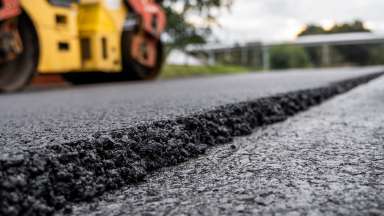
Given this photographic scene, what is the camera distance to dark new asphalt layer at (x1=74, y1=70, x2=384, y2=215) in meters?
0.91

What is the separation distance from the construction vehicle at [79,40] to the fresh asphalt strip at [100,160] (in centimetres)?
339

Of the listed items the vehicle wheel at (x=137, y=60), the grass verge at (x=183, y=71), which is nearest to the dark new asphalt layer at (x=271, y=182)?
the vehicle wheel at (x=137, y=60)

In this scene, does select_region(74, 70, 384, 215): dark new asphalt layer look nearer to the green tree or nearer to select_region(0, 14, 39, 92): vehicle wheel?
select_region(0, 14, 39, 92): vehicle wheel

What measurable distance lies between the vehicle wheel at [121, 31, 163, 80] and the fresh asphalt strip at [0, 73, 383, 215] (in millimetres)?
5216

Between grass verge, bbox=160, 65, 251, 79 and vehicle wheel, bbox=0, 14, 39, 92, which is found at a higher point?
vehicle wheel, bbox=0, 14, 39, 92

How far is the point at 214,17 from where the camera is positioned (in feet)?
39.2

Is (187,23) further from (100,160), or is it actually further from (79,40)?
(100,160)

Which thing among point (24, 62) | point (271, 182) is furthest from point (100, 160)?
point (24, 62)

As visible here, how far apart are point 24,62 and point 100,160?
162 inches

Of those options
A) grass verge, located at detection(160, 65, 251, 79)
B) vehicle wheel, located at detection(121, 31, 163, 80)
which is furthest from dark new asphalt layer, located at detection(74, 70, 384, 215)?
grass verge, located at detection(160, 65, 251, 79)

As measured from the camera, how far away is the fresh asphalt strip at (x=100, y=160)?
35.1 inches

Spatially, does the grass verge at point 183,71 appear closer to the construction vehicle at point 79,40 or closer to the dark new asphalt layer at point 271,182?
the construction vehicle at point 79,40

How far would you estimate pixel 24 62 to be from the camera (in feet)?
16.1

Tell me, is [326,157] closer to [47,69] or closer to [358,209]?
[358,209]
